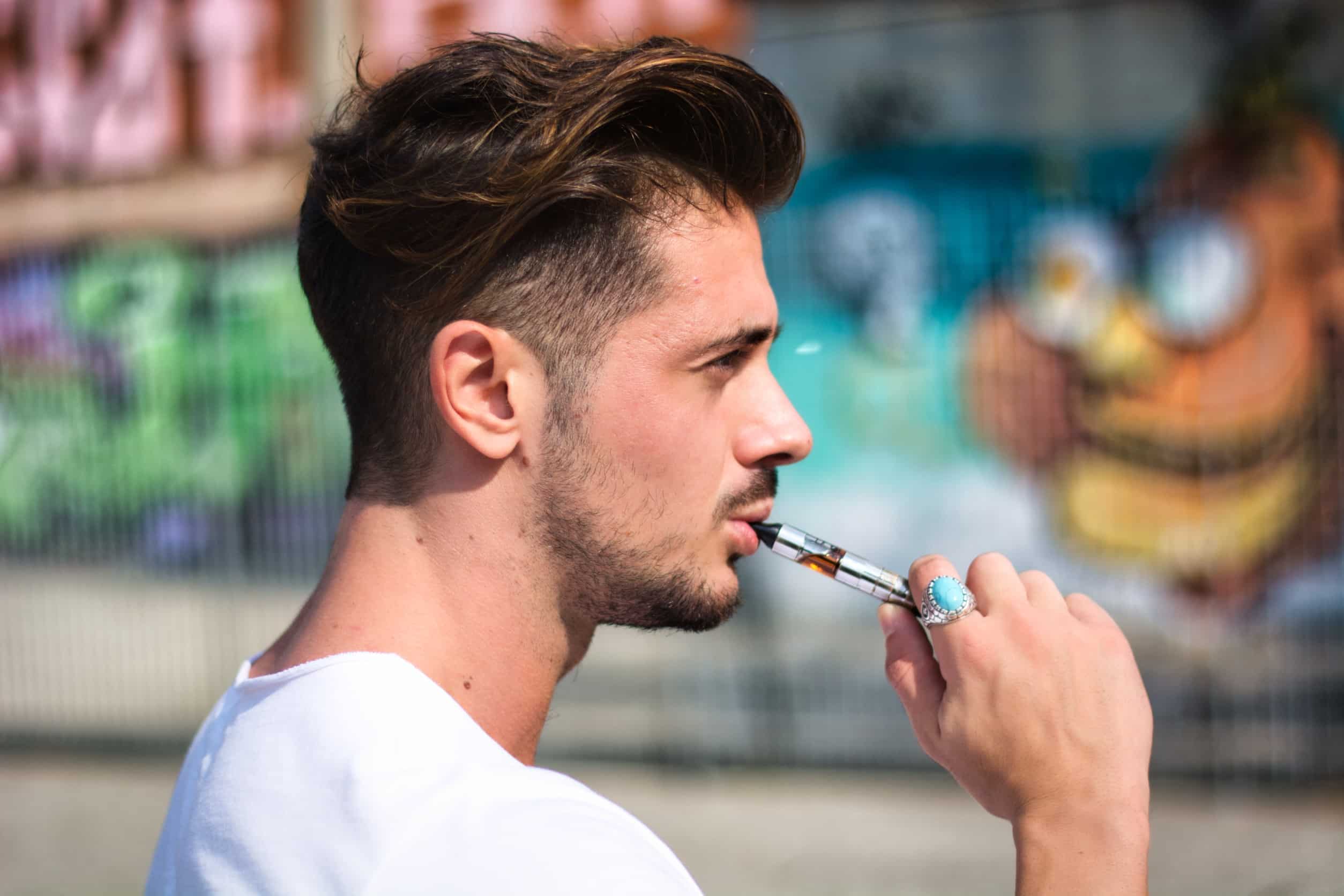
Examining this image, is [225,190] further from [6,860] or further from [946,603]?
[946,603]

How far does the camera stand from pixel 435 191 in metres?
1.70

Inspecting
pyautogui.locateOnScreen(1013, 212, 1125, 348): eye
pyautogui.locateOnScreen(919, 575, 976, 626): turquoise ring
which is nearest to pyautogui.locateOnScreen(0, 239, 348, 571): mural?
pyautogui.locateOnScreen(1013, 212, 1125, 348): eye

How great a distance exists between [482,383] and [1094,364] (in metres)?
5.88

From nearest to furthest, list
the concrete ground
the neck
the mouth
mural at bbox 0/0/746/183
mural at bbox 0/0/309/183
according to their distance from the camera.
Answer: the neck, the mouth, the concrete ground, mural at bbox 0/0/746/183, mural at bbox 0/0/309/183

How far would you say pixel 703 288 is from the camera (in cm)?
178

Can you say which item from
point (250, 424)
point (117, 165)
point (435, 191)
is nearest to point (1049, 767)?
point (435, 191)

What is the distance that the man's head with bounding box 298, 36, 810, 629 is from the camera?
171 centimetres

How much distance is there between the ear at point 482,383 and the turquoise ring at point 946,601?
612mm

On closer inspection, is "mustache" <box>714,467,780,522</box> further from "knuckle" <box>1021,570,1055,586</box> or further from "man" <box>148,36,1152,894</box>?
"knuckle" <box>1021,570,1055,586</box>

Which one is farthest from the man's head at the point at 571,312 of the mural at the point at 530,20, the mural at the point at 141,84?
the mural at the point at 141,84

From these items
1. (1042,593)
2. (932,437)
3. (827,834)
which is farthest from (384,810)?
(932,437)

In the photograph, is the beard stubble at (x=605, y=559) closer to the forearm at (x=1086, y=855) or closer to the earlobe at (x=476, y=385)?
the earlobe at (x=476, y=385)

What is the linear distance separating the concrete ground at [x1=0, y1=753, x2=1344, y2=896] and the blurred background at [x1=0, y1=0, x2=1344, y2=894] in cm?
3

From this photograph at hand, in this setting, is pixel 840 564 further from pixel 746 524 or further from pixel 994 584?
pixel 994 584
